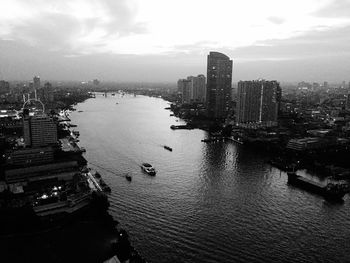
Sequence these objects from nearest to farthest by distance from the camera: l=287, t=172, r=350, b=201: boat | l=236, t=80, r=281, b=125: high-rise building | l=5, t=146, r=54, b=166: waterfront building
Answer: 1. l=287, t=172, r=350, b=201: boat
2. l=5, t=146, r=54, b=166: waterfront building
3. l=236, t=80, r=281, b=125: high-rise building

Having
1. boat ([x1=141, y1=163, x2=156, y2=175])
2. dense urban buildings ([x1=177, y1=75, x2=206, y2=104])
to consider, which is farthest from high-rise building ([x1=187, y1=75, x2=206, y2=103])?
boat ([x1=141, y1=163, x2=156, y2=175])

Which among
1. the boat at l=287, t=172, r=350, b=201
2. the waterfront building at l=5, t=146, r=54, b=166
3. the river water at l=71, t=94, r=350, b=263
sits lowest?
the river water at l=71, t=94, r=350, b=263

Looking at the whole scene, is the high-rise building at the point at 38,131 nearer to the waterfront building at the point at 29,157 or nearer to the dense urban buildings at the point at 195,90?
the waterfront building at the point at 29,157

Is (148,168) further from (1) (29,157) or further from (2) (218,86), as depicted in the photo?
(2) (218,86)

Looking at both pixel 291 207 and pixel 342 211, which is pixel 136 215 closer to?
pixel 291 207

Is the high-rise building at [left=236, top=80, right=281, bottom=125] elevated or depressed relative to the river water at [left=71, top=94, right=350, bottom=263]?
elevated

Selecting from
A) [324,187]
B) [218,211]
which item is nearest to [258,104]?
[324,187]

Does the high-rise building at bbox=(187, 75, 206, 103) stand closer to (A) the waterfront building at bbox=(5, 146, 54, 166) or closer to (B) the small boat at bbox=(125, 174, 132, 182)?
(A) the waterfront building at bbox=(5, 146, 54, 166)
